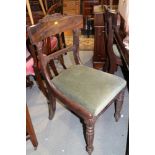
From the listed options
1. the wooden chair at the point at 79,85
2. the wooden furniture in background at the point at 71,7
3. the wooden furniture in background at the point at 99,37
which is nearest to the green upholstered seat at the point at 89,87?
the wooden chair at the point at 79,85

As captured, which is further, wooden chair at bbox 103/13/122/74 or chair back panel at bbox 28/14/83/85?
wooden chair at bbox 103/13/122/74

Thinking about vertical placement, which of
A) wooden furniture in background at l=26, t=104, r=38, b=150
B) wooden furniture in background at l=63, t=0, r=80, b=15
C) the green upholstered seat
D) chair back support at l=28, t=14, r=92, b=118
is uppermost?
wooden furniture in background at l=63, t=0, r=80, b=15

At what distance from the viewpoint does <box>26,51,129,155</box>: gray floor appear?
157cm

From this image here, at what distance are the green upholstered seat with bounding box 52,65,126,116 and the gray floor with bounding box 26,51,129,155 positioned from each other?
1.26ft

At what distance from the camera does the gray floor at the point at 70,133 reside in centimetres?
157

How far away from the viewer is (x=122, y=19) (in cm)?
206

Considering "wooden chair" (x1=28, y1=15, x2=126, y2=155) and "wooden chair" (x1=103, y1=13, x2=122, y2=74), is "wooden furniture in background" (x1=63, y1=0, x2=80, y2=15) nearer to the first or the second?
"wooden chair" (x1=103, y1=13, x2=122, y2=74)

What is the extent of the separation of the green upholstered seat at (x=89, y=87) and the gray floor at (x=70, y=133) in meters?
0.38

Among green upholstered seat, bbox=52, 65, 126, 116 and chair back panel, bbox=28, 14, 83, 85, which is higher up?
chair back panel, bbox=28, 14, 83, 85

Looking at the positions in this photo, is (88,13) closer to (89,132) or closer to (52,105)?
(52,105)

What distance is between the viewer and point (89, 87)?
57.1 inches

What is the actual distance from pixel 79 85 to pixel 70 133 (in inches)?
18.3

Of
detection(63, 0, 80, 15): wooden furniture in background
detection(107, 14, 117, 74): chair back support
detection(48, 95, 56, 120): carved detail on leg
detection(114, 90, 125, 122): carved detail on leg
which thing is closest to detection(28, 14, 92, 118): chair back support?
detection(48, 95, 56, 120): carved detail on leg

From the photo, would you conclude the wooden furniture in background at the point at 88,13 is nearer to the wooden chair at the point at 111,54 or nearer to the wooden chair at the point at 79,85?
the wooden chair at the point at 111,54
